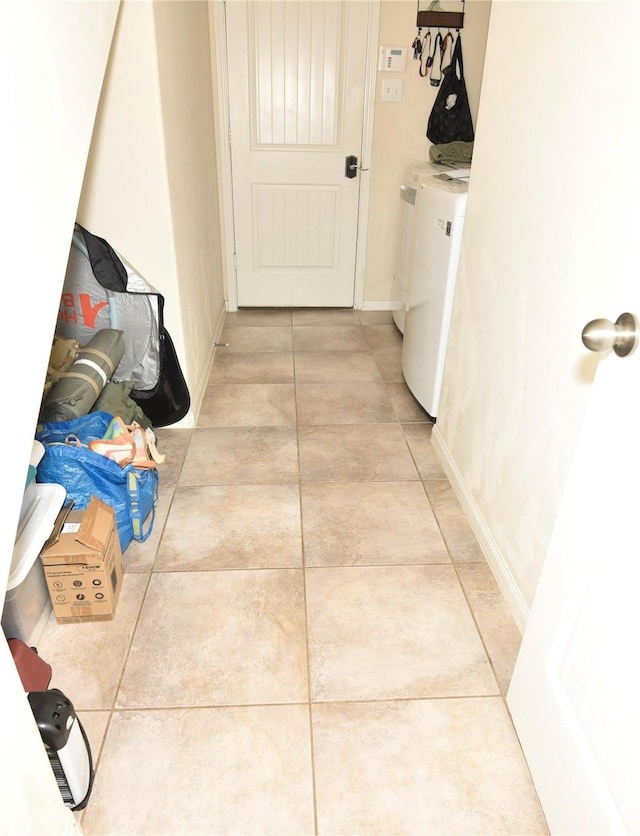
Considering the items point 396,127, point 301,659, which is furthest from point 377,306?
point 301,659

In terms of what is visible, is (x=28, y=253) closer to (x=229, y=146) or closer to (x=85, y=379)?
(x=85, y=379)

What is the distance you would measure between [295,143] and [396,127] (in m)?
0.68

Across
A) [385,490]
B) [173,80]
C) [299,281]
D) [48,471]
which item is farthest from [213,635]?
[299,281]

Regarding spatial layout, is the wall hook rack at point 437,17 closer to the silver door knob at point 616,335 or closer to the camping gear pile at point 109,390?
the camping gear pile at point 109,390

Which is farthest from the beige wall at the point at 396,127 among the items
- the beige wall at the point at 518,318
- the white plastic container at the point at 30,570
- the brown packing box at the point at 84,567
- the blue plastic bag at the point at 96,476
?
the white plastic container at the point at 30,570

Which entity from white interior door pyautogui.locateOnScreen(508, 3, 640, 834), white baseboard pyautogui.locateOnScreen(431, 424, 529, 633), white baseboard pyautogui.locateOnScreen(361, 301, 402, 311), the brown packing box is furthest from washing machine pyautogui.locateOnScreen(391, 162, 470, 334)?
the brown packing box

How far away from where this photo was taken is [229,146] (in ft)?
12.7

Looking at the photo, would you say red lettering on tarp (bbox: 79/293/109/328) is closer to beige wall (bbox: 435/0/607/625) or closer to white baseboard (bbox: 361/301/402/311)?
beige wall (bbox: 435/0/607/625)

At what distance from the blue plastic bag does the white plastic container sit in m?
0.17

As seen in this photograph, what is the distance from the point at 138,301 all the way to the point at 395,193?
2353mm

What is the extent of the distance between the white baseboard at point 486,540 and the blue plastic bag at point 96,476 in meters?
1.13

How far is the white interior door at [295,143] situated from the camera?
3.62 meters

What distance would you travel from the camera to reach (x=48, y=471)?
5.76ft

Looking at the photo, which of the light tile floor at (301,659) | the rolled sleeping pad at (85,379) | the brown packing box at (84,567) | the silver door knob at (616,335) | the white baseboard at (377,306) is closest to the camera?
the silver door knob at (616,335)
